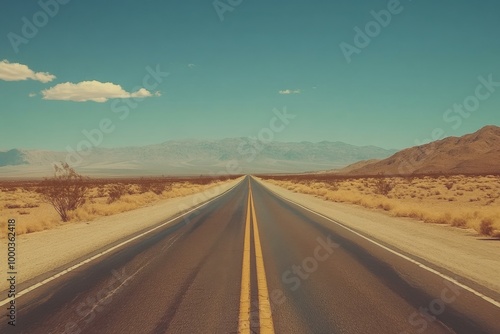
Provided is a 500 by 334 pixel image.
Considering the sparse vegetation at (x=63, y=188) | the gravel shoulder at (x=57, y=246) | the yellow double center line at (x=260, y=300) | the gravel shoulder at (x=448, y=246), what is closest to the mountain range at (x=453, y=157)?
the gravel shoulder at (x=448, y=246)

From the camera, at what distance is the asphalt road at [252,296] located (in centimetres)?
473

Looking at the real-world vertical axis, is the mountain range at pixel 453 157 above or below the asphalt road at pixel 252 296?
above

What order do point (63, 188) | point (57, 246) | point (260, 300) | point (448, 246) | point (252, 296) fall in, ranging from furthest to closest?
point (63, 188) < point (57, 246) < point (448, 246) < point (252, 296) < point (260, 300)

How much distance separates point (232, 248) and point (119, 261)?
2.95m

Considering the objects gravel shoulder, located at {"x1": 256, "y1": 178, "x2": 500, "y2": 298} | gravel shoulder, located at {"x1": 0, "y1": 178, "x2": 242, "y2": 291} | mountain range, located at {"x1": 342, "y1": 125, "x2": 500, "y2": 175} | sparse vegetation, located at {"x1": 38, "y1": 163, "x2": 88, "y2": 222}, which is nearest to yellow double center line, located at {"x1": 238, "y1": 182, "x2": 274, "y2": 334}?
gravel shoulder, located at {"x1": 256, "y1": 178, "x2": 500, "y2": 298}

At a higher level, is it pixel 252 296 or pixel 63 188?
pixel 63 188

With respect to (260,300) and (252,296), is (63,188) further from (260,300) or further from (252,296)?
(260,300)

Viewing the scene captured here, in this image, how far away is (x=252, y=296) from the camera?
19.0 feet

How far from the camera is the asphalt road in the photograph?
4.73m

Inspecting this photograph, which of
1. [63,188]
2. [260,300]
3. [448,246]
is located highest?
[63,188]

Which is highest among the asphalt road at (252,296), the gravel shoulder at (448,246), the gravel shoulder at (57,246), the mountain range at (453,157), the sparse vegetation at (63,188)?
the mountain range at (453,157)

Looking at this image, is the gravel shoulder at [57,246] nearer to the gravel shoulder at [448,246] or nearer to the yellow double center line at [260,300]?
the yellow double center line at [260,300]

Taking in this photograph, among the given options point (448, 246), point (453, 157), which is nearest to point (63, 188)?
point (448, 246)

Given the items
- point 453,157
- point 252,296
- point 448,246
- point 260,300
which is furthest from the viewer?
point 453,157
